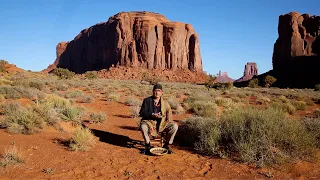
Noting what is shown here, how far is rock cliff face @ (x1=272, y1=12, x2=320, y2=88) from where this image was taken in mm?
70381

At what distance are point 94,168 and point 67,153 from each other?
1.17 meters

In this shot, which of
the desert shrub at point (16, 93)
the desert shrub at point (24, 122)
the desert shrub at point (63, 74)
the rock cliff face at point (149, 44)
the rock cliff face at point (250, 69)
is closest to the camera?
the desert shrub at point (24, 122)

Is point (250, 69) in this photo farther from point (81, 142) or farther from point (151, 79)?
point (81, 142)

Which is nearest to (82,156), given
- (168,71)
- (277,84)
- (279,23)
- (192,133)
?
(192,133)

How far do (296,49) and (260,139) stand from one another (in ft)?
277

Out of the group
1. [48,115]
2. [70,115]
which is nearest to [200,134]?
[70,115]

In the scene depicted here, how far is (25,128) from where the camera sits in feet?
23.4

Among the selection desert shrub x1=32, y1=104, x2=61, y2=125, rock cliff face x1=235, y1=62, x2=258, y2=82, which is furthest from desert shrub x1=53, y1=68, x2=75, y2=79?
rock cliff face x1=235, y1=62, x2=258, y2=82

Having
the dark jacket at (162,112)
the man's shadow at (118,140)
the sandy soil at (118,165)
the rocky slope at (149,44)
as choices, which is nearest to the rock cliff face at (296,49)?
→ the rocky slope at (149,44)

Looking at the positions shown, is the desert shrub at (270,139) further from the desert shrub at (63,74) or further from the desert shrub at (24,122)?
the desert shrub at (63,74)

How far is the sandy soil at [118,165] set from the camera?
15.6ft

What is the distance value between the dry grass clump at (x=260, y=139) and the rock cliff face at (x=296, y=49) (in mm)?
65817

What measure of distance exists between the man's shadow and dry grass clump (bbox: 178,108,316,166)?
5.22 feet

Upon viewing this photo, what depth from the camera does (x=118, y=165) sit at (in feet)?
17.3
